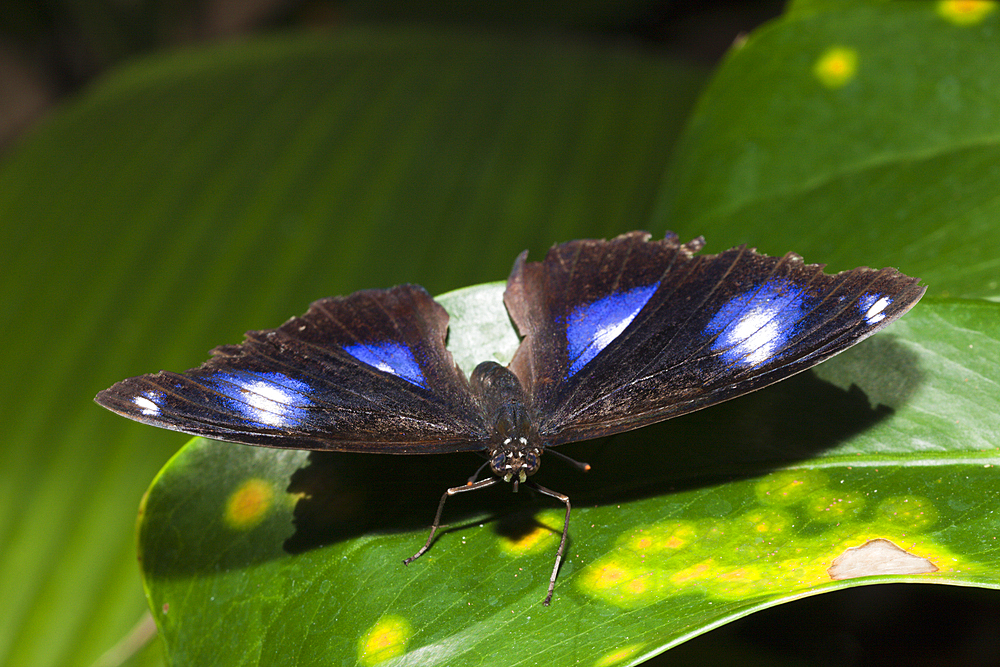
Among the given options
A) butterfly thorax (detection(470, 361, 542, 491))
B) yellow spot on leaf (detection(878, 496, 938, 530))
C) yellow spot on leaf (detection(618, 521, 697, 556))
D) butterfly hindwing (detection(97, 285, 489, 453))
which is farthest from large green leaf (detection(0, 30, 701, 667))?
yellow spot on leaf (detection(878, 496, 938, 530))

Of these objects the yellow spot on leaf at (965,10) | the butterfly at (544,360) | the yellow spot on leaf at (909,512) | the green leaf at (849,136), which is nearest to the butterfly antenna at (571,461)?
the butterfly at (544,360)

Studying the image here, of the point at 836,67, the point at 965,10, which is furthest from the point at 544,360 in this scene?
the point at 965,10

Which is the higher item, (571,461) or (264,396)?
(264,396)

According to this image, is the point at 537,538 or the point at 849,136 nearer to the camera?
the point at 537,538

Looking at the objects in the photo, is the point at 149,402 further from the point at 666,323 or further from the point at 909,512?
the point at 909,512

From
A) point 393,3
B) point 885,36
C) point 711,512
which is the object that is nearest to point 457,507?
point 711,512

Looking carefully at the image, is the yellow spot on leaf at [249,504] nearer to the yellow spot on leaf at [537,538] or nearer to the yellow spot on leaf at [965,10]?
the yellow spot on leaf at [537,538]

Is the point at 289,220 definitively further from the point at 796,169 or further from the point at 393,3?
the point at 393,3
